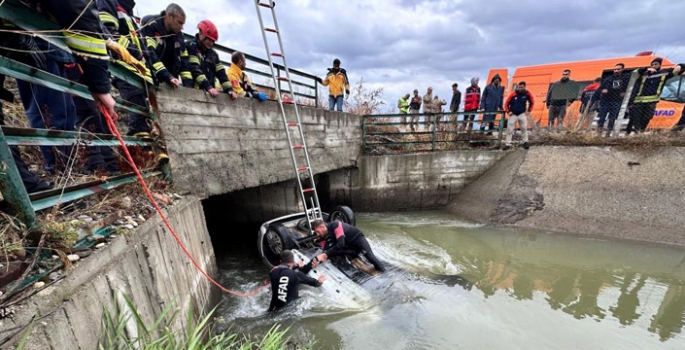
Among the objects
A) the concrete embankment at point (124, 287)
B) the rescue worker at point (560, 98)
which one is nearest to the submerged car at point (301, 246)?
the concrete embankment at point (124, 287)

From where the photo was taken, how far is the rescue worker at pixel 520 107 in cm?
777

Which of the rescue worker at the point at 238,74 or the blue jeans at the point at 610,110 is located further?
the blue jeans at the point at 610,110

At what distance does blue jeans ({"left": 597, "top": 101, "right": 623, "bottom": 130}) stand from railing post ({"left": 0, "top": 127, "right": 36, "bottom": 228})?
10.9 m

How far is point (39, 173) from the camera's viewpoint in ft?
9.90

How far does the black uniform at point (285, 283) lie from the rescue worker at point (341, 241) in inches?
22.1

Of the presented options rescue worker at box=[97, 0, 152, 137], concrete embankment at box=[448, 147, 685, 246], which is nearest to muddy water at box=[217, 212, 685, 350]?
concrete embankment at box=[448, 147, 685, 246]

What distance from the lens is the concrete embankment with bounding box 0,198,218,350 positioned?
1396 mm

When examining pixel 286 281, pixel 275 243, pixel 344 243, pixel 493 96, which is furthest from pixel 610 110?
pixel 286 281

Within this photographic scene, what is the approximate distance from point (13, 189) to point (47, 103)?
4.46 feet

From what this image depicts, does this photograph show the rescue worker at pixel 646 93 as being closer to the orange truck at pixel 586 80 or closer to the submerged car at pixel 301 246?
the orange truck at pixel 586 80

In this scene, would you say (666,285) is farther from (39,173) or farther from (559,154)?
(39,173)

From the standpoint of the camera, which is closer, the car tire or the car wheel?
the car wheel

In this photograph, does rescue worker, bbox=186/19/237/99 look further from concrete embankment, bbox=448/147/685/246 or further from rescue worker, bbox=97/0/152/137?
concrete embankment, bbox=448/147/685/246

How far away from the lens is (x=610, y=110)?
25.3 ft
